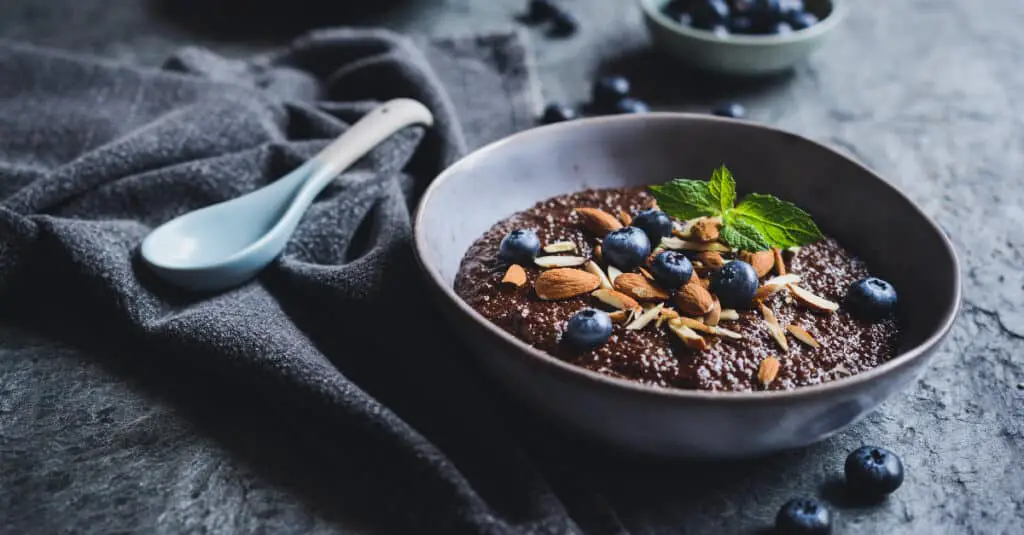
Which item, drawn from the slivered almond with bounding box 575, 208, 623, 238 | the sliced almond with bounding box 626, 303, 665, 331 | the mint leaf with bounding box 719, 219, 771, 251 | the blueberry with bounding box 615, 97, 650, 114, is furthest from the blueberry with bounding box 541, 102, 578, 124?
the sliced almond with bounding box 626, 303, 665, 331

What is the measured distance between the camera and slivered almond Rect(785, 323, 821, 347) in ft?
3.53

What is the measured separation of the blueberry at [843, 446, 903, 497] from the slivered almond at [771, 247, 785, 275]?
25cm

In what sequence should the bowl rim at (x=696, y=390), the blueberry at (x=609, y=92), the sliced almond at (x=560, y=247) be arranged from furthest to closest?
the blueberry at (x=609, y=92)
the sliced almond at (x=560, y=247)
the bowl rim at (x=696, y=390)

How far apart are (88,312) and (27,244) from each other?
0.40 feet

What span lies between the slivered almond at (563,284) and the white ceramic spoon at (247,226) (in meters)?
0.42

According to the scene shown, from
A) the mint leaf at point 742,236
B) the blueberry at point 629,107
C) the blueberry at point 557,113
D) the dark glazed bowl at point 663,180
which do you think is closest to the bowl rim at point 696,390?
the dark glazed bowl at point 663,180

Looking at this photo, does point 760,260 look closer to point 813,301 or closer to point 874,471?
point 813,301

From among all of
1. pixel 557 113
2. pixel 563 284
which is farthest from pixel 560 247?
pixel 557 113

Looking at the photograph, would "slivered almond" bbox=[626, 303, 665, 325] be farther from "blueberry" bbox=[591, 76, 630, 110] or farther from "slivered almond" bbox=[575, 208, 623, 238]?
"blueberry" bbox=[591, 76, 630, 110]

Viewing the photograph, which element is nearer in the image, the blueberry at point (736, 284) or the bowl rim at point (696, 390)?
the bowl rim at point (696, 390)

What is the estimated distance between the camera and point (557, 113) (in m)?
1.73

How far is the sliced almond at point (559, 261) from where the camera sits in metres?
1.18

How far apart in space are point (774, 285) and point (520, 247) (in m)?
0.32

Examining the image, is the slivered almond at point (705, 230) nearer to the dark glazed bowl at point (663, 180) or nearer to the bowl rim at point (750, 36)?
the dark glazed bowl at point (663, 180)
